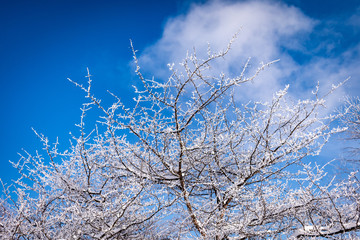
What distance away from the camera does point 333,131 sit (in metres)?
5.08

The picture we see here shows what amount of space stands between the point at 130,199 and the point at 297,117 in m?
3.47

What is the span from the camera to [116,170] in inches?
225

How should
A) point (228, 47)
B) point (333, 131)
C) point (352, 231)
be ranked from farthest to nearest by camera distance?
point (333, 131), point (352, 231), point (228, 47)

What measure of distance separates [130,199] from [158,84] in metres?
1.88

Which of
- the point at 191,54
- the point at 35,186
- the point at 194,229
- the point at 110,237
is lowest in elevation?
the point at 110,237

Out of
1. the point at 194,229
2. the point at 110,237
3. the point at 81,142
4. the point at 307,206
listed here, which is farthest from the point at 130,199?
the point at 307,206

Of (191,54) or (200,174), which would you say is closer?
(191,54)

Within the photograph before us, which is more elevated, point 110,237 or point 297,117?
point 297,117

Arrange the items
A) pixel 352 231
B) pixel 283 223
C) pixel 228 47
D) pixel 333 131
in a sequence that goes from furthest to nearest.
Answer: pixel 283 223 → pixel 333 131 → pixel 352 231 → pixel 228 47

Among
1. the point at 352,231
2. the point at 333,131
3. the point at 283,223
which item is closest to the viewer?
the point at 352,231

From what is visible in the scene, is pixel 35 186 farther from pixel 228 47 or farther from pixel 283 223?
pixel 283 223

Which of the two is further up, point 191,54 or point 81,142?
point 191,54

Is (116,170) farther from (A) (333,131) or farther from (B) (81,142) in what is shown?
(A) (333,131)

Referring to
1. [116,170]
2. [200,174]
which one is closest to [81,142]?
[116,170]
